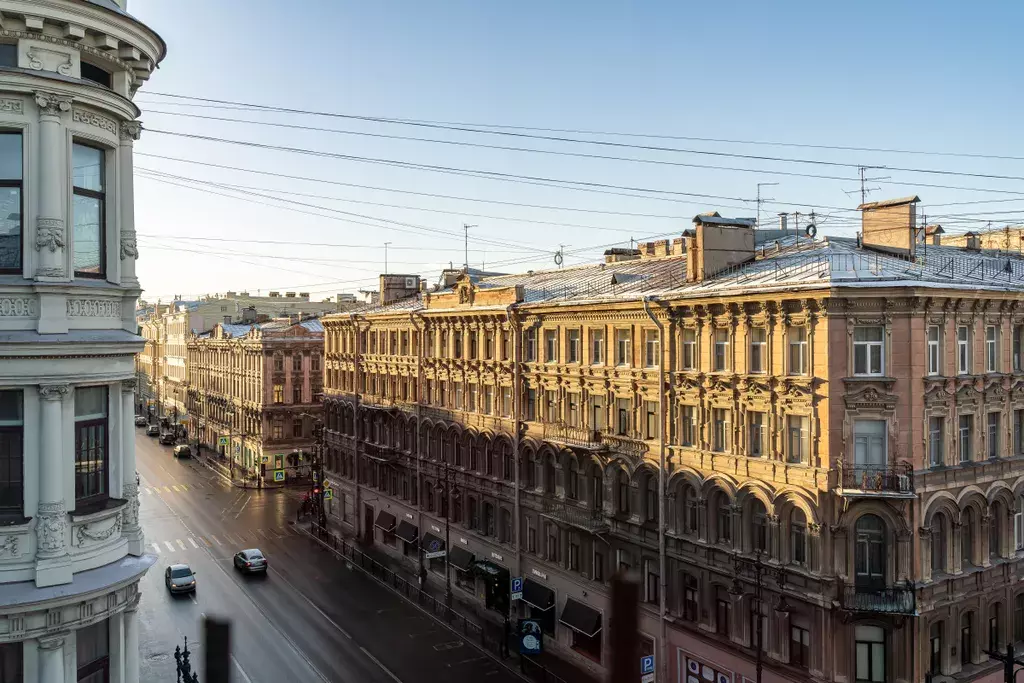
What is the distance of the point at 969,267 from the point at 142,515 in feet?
216

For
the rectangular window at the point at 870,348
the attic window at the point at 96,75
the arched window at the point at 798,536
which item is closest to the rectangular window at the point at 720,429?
the arched window at the point at 798,536

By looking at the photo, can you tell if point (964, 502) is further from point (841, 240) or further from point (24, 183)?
point (24, 183)

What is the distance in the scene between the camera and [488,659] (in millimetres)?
40438

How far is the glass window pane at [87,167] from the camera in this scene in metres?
13.7

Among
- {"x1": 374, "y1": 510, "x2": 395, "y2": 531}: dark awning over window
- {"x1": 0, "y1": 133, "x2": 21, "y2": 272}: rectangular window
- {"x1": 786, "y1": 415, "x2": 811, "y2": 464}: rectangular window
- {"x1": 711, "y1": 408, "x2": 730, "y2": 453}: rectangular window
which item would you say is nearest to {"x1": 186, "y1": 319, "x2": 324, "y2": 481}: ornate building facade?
{"x1": 374, "y1": 510, "x2": 395, "y2": 531}: dark awning over window

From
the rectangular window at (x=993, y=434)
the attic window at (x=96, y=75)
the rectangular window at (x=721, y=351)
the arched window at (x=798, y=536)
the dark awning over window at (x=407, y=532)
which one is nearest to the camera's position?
the attic window at (x=96, y=75)

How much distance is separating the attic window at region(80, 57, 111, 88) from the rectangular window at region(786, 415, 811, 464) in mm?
24033

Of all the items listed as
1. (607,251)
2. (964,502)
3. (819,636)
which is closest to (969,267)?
(964,502)

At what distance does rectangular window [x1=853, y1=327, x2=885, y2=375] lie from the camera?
1120 inches

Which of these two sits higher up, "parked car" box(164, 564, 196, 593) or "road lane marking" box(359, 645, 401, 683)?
"parked car" box(164, 564, 196, 593)

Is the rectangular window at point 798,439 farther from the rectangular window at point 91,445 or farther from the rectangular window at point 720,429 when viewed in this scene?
the rectangular window at point 91,445

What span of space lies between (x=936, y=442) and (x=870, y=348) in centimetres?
426

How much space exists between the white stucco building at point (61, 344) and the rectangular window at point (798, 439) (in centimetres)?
2248

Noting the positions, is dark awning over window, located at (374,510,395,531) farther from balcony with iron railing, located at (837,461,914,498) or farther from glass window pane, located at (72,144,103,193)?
glass window pane, located at (72,144,103,193)
